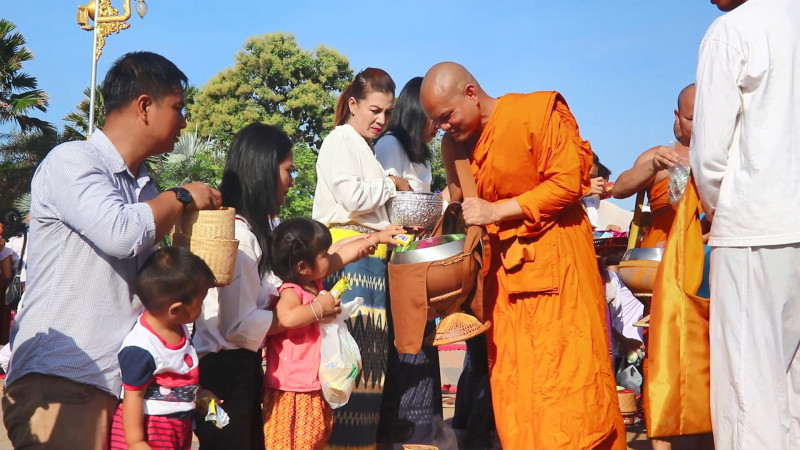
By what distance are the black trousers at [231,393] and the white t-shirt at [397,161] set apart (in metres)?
1.96

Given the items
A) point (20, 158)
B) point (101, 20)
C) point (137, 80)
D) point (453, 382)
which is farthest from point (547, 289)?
point (20, 158)

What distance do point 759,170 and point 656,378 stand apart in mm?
978

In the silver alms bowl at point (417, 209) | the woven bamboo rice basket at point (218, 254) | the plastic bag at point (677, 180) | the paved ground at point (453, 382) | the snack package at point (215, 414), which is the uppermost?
the plastic bag at point (677, 180)

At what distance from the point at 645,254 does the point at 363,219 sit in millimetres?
1642

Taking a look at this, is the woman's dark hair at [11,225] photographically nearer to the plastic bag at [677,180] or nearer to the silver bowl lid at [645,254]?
the silver bowl lid at [645,254]

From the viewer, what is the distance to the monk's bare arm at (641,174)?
514 centimetres

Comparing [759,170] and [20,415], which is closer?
[20,415]

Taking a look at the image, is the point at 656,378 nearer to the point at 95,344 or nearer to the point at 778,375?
the point at 778,375

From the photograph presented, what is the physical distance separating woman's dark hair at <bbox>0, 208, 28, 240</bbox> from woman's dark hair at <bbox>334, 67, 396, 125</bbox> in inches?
331

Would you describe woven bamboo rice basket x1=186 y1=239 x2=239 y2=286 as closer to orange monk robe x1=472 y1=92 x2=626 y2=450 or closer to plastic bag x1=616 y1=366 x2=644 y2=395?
orange monk robe x1=472 y1=92 x2=626 y2=450

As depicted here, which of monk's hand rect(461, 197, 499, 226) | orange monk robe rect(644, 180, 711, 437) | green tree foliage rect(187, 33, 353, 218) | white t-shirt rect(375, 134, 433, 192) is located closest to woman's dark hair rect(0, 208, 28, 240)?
white t-shirt rect(375, 134, 433, 192)

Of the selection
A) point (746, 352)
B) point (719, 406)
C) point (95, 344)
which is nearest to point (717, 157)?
point (746, 352)

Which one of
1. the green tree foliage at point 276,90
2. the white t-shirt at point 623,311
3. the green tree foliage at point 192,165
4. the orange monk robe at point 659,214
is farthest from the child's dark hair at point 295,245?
the green tree foliage at point 276,90

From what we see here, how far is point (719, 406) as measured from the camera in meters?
3.36
